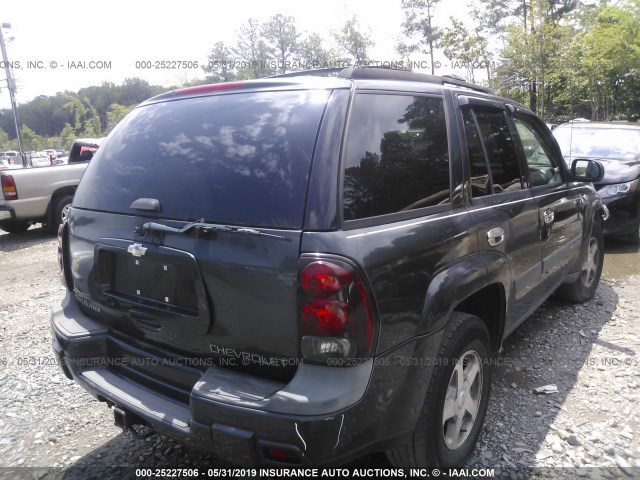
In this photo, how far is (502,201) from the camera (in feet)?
9.25

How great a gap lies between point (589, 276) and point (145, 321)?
4.26 metres

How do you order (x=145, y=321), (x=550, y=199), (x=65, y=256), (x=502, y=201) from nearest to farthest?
(x=145, y=321) < (x=65, y=256) < (x=502, y=201) < (x=550, y=199)

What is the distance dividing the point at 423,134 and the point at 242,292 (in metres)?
1.16

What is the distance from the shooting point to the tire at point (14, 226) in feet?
29.5

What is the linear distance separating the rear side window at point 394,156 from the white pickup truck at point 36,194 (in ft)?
24.0

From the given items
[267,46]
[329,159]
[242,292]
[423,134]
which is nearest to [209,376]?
[242,292]

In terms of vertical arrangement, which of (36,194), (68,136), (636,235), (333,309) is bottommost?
(636,235)

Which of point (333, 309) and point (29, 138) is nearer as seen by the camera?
point (333, 309)

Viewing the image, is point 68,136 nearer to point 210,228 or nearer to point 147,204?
point 147,204

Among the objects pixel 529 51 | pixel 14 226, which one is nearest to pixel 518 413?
pixel 14 226

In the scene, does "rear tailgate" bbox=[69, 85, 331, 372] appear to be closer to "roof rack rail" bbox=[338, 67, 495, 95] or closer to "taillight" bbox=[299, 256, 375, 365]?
"taillight" bbox=[299, 256, 375, 365]

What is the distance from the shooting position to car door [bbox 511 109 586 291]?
11.0 ft

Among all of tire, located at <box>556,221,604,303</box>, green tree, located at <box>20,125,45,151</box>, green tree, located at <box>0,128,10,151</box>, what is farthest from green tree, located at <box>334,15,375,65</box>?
green tree, located at <box>0,128,10,151</box>

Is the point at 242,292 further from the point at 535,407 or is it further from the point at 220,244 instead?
the point at 535,407
